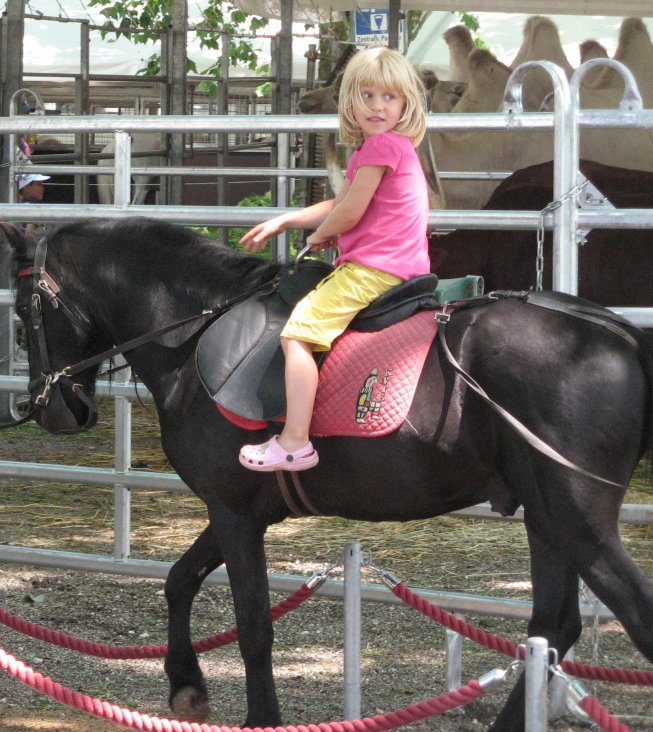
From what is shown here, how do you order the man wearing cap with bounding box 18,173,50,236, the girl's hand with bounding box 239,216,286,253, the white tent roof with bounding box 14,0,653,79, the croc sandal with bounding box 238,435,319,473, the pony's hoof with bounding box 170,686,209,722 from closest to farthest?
the croc sandal with bounding box 238,435,319,473, the girl's hand with bounding box 239,216,286,253, the pony's hoof with bounding box 170,686,209,722, the white tent roof with bounding box 14,0,653,79, the man wearing cap with bounding box 18,173,50,236

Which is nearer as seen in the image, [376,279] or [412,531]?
[376,279]

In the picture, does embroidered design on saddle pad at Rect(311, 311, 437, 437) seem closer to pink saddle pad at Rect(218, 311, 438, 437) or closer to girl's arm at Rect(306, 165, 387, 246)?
pink saddle pad at Rect(218, 311, 438, 437)

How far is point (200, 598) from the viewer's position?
5098mm

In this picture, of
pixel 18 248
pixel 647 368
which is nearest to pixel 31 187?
pixel 18 248

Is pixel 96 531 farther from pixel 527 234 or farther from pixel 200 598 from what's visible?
pixel 527 234

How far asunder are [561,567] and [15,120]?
2915 millimetres

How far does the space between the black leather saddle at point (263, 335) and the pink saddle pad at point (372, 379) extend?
0.20 ft

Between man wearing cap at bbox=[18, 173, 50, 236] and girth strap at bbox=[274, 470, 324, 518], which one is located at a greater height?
man wearing cap at bbox=[18, 173, 50, 236]

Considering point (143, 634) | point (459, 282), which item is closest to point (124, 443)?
point (143, 634)

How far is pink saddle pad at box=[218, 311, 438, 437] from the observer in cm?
301

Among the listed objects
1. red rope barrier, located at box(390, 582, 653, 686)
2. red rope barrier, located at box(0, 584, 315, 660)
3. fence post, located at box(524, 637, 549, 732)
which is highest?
fence post, located at box(524, 637, 549, 732)

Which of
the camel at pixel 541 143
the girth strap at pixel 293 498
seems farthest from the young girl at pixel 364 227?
the camel at pixel 541 143

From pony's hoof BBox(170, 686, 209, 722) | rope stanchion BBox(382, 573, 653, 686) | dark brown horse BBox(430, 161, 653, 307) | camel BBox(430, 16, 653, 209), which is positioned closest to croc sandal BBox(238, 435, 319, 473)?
rope stanchion BBox(382, 573, 653, 686)

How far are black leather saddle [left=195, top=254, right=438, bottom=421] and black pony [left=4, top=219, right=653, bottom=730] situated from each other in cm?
13
